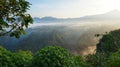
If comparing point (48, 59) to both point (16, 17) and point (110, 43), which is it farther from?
point (110, 43)

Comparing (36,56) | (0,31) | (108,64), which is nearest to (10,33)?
(0,31)

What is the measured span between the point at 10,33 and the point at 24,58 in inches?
176

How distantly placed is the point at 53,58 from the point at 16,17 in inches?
306

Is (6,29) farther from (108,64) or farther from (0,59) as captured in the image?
(108,64)

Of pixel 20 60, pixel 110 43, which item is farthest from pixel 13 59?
pixel 110 43

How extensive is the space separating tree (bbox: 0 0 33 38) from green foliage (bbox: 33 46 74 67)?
6.35 m

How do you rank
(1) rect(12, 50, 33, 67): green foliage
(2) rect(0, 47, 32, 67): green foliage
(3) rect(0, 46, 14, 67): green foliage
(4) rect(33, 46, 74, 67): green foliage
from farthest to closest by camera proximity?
(1) rect(12, 50, 33, 67): green foliage, (2) rect(0, 47, 32, 67): green foliage, (3) rect(0, 46, 14, 67): green foliage, (4) rect(33, 46, 74, 67): green foliage

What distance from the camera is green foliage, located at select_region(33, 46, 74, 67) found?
73.7 feet

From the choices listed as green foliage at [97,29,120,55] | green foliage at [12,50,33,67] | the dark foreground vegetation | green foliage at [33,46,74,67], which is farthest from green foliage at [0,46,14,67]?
green foliage at [97,29,120,55]

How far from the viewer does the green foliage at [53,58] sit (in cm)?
2247

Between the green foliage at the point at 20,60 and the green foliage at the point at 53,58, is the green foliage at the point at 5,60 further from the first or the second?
the green foliage at the point at 53,58

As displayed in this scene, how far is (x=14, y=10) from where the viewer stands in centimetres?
2895

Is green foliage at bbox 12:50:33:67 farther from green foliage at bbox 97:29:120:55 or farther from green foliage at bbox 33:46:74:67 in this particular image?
green foliage at bbox 97:29:120:55

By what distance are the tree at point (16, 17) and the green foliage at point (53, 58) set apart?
635cm
